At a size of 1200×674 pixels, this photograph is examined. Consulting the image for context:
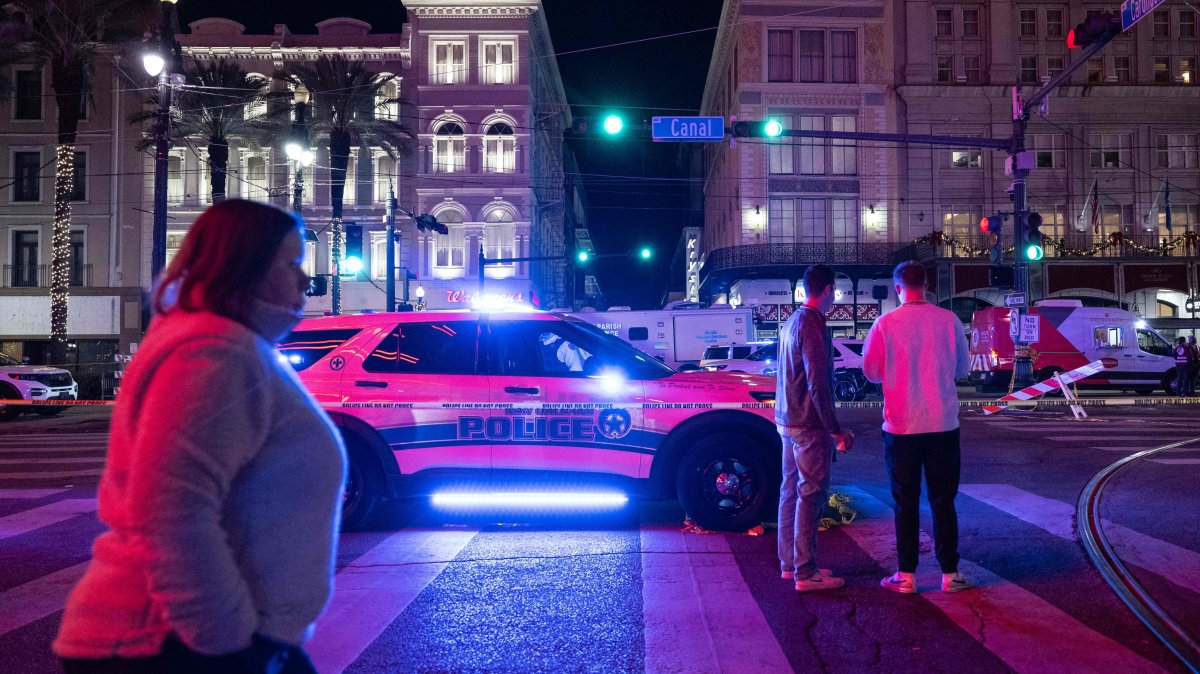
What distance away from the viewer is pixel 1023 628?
15.1ft

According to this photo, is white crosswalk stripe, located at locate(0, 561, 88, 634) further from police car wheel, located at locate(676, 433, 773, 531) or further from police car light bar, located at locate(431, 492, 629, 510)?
police car wheel, located at locate(676, 433, 773, 531)

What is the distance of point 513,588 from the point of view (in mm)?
5477

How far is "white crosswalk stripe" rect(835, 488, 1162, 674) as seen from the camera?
410 cm

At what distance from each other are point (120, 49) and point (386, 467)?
103 ft

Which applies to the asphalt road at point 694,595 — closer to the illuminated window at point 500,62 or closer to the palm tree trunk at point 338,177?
the palm tree trunk at point 338,177

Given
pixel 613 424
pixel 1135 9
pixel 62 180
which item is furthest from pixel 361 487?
pixel 62 180

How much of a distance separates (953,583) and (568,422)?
3088 mm

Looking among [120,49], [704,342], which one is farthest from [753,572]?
[120,49]

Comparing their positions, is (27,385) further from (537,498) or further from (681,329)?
(537,498)

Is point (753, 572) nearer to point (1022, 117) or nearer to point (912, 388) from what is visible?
point (912, 388)

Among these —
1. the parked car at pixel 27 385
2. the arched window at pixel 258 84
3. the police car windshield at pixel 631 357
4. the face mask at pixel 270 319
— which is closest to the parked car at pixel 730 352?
the parked car at pixel 27 385

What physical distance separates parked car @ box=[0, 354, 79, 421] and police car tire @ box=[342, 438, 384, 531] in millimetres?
18825

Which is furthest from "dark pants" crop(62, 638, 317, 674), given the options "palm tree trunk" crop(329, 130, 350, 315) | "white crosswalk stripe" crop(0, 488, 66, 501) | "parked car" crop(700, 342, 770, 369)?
"palm tree trunk" crop(329, 130, 350, 315)

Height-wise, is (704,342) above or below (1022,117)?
below
